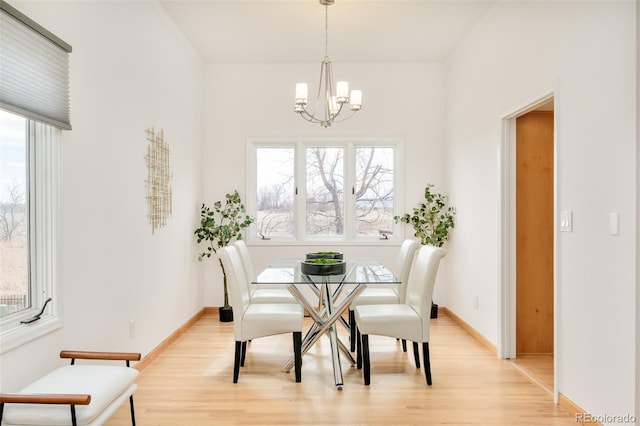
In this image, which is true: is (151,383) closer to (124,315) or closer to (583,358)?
(124,315)

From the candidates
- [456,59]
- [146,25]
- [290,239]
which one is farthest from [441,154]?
[146,25]

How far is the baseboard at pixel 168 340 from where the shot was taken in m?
3.41

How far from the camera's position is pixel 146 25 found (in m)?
3.53

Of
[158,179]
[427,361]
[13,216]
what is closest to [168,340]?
[158,179]

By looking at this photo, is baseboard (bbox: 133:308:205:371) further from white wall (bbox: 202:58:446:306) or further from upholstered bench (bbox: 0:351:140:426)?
upholstered bench (bbox: 0:351:140:426)

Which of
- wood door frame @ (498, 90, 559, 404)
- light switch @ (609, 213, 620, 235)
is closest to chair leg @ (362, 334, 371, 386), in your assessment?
wood door frame @ (498, 90, 559, 404)

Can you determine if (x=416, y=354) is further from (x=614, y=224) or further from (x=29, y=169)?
(x=29, y=169)

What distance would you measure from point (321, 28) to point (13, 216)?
10.3 feet

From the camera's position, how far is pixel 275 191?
17.8ft

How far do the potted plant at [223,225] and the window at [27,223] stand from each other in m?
2.42

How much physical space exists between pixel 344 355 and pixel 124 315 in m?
1.68

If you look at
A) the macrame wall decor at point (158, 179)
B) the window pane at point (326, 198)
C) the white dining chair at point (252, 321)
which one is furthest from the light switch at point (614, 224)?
the window pane at point (326, 198)

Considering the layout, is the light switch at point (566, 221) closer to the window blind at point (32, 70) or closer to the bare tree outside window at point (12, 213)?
the window blind at point (32, 70)

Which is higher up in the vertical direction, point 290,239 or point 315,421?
point 290,239
